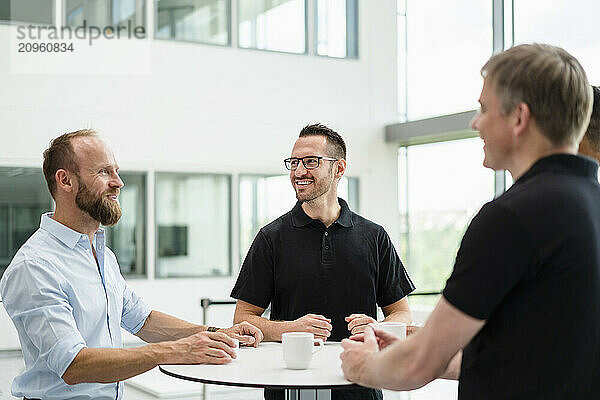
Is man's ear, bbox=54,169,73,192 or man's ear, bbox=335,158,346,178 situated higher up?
man's ear, bbox=335,158,346,178

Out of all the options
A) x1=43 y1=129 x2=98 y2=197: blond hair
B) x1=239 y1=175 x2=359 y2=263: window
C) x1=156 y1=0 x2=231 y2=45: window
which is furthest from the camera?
x1=239 y1=175 x2=359 y2=263: window

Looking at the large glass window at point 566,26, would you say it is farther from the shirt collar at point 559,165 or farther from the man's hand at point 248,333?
the shirt collar at point 559,165

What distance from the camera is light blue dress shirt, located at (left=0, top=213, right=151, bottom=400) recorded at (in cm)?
238

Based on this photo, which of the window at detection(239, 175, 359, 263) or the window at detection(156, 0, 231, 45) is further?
the window at detection(239, 175, 359, 263)

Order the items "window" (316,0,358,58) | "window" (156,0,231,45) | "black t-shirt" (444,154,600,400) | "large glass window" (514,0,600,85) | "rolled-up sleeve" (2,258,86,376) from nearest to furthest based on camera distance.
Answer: "black t-shirt" (444,154,600,400) < "rolled-up sleeve" (2,258,86,376) < "large glass window" (514,0,600,85) < "window" (156,0,231,45) < "window" (316,0,358,58)

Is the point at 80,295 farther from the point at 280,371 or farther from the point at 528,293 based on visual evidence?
the point at 528,293

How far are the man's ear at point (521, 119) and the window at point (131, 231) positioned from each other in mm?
8511

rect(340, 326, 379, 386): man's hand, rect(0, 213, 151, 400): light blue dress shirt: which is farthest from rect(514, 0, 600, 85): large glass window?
rect(340, 326, 379, 386): man's hand

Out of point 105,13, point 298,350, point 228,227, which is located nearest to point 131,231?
point 228,227

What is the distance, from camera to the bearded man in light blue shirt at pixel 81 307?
2.38 metres

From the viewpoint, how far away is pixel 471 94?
11.2 m

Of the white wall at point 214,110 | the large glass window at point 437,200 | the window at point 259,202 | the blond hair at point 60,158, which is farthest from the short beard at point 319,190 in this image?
the large glass window at point 437,200

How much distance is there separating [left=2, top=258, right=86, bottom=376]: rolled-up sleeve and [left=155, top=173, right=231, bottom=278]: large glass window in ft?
24.6

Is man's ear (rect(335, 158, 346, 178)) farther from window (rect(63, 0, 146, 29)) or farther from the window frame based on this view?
window (rect(63, 0, 146, 29))
